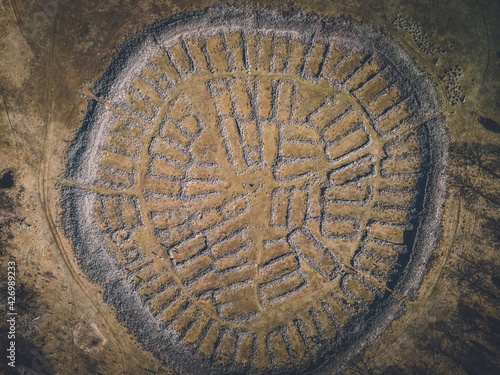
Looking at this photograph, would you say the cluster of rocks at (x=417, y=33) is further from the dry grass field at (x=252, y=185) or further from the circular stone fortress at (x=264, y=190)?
the circular stone fortress at (x=264, y=190)

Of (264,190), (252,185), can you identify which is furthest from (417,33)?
(252,185)

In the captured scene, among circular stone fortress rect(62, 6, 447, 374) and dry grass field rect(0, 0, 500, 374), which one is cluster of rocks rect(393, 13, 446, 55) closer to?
dry grass field rect(0, 0, 500, 374)

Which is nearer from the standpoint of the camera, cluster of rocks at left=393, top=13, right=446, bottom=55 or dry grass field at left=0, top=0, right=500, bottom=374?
dry grass field at left=0, top=0, right=500, bottom=374

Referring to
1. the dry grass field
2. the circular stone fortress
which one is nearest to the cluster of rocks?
the dry grass field

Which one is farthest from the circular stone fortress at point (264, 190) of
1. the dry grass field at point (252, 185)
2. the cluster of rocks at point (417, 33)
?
the cluster of rocks at point (417, 33)

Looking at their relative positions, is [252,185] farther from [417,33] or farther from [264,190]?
[417,33]
